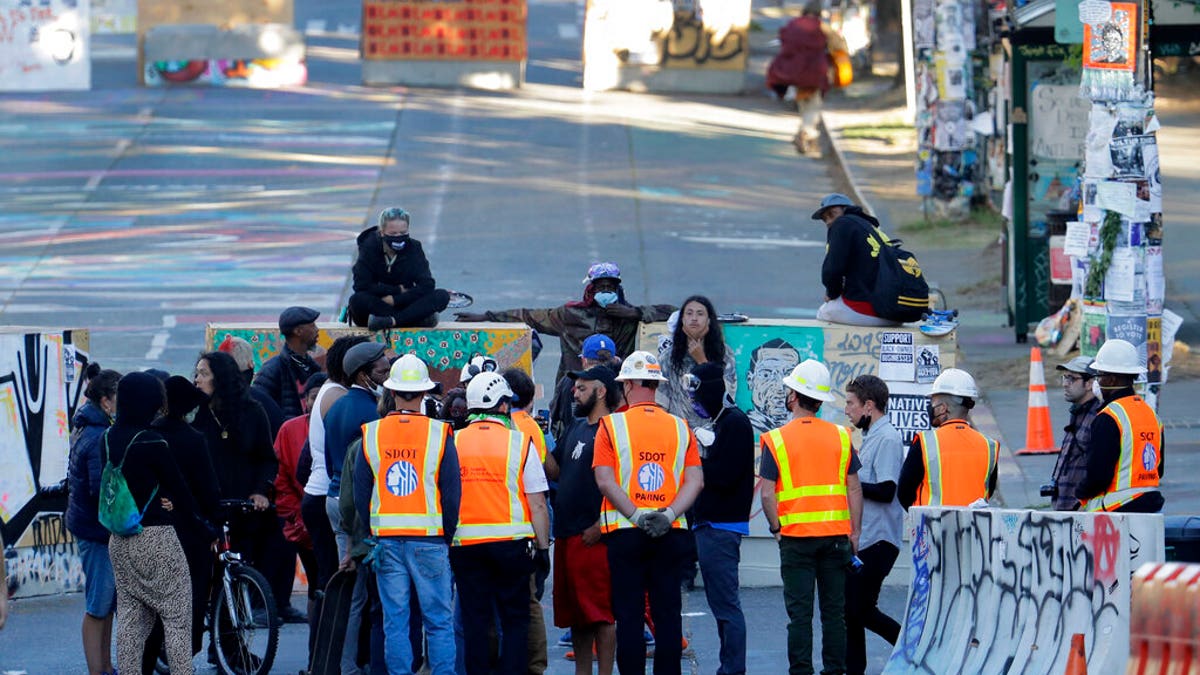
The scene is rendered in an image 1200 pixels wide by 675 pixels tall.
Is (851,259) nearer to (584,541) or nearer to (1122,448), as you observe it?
(1122,448)

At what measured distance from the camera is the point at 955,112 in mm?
Result: 24391

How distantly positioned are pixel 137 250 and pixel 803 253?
8117 millimetres

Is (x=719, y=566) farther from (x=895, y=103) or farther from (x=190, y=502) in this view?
(x=895, y=103)

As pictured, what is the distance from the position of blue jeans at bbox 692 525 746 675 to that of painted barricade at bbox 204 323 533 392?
2.82 metres

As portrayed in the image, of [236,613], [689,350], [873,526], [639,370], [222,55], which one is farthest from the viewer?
[222,55]

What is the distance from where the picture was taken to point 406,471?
9.27 m

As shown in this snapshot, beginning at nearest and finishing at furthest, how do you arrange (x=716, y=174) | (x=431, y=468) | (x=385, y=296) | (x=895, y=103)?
(x=431, y=468) < (x=385, y=296) < (x=716, y=174) < (x=895, y=103)

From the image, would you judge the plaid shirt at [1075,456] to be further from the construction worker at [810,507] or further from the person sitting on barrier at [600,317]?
the person sitting on barrier at [600,317]

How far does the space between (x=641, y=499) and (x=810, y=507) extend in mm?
842

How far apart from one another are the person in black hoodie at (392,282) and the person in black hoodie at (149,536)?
312 centimetres

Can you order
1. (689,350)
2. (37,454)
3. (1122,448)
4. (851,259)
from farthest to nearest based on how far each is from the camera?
(37,454) → (851,259) → (689,350) → (1122,448)

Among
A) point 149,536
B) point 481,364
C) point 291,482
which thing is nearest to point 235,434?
point 291,482

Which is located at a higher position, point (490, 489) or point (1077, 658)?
point (490, 489)

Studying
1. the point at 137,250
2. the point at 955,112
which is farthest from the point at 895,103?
the point at 137,250
